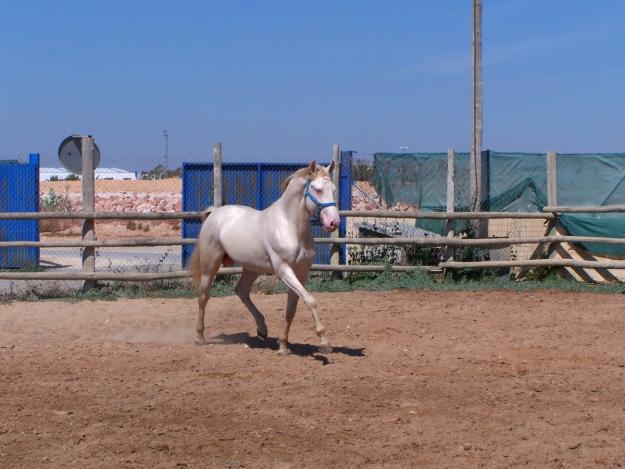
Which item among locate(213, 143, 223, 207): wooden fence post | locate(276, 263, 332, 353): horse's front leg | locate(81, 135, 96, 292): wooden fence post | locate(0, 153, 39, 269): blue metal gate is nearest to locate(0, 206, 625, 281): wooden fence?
locate(81, 135, 96, 292): wooden fence post

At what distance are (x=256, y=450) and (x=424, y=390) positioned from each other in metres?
1.93

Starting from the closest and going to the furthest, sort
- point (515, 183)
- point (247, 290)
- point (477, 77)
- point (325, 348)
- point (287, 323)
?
point (325, 348) < point (287, 323) < point (247, 290) < point (515, 183) < point (477, 77)

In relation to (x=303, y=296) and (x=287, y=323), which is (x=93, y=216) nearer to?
(x=287, y=323)

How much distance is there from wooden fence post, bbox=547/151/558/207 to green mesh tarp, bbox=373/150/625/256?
31 cm

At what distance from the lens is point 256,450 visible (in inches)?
216

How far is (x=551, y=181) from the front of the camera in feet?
48.5

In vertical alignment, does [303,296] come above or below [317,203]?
below

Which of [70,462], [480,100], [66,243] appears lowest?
[70,462]

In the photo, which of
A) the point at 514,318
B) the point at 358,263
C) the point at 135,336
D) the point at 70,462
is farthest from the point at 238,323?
the point at 70,462

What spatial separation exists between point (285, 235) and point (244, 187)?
20.3 ft

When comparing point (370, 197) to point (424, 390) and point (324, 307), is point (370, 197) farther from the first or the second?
point (424, 390)

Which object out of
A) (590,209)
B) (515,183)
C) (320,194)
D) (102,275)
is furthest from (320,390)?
(515,183)

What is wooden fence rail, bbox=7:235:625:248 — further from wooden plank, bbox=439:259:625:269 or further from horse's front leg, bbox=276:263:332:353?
horse's front leg, bbox=276:263:332:353

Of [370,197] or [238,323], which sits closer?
[238,323]
